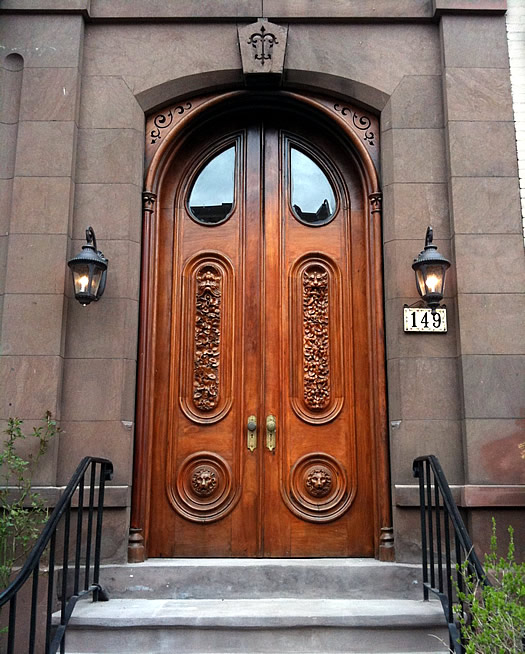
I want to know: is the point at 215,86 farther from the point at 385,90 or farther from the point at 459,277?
the point at 459,277

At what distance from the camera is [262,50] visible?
18.4 ft

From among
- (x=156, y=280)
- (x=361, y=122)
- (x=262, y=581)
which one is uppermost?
(x=361, y=122)

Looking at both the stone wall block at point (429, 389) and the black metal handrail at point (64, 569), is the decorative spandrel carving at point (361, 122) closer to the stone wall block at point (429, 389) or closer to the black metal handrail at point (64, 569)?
the stone wall block at point (429, 389)

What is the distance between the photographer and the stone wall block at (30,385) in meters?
4.97

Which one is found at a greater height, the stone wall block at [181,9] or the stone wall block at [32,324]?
the stone wall block at [181,9]

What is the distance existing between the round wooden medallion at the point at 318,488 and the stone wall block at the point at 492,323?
135 cm

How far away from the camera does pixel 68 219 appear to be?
5.30 metres

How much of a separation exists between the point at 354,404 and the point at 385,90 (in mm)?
2550

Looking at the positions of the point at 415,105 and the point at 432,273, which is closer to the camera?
the point at 432,273

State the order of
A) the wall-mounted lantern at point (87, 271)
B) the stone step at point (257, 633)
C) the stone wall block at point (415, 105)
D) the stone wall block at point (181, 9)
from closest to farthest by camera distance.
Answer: the stone step at point (257, 633) → the wall-mounted lantern at point (87, 271) → the stone wall block at point (415, 105) → the stone wall block at point (181, 9)

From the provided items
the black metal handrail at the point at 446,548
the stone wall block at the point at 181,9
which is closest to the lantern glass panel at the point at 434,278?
the black metal handrail at the point at 446,548

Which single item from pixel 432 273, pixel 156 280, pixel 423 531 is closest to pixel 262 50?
pixel 156 280

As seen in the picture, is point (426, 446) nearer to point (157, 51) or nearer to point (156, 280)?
point (156, 280)

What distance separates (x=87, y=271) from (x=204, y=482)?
1.83m
